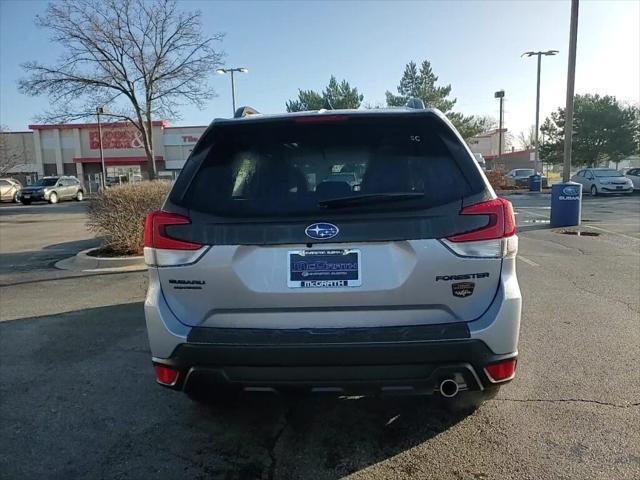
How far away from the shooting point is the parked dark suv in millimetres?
35094

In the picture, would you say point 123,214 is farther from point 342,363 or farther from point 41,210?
point 41,210

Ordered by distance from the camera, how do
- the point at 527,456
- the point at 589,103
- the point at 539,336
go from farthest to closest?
the point at 589,103
the point at 539,336
the point at 527,456

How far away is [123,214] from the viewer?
30.5ft

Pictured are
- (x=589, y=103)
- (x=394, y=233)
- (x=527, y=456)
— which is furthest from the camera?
(x=589, y=103)

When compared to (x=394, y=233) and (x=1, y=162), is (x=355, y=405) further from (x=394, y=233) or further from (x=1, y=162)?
(x=1, y=162)

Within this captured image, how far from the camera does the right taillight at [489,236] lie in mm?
2568

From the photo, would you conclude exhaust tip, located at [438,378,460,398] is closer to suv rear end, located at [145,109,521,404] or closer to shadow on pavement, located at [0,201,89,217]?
suv rear end, located at [145,109,521,404]

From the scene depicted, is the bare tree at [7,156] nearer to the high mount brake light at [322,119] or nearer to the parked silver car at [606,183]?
the parked silver car at [606,183]

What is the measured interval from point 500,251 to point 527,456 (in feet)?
4.16

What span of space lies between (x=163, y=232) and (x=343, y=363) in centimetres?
116

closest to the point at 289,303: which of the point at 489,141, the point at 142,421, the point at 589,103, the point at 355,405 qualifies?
the point at 355,405

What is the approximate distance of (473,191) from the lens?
2.65m

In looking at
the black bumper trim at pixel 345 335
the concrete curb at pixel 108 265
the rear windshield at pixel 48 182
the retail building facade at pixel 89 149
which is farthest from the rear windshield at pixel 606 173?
the retail building facade at pixel 89 149

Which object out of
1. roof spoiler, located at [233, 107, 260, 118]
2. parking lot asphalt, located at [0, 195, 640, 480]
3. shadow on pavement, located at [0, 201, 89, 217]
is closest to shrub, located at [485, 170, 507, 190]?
shadow on pavement, located at [0, 201, 89, 217]
